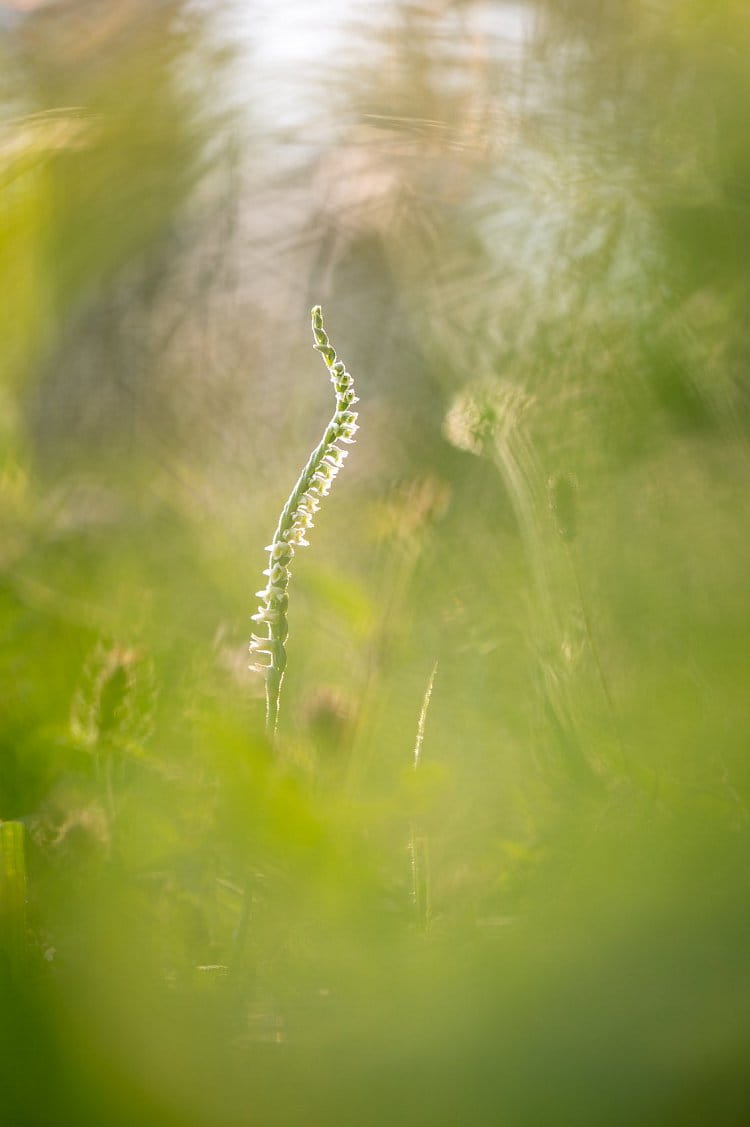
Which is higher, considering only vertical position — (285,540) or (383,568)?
(285,540)

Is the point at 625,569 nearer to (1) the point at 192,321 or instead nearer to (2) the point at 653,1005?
(2) the point at 653,1005

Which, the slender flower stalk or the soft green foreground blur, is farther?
the slender flower stalk

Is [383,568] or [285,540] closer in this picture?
[285,540]

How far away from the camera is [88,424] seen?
89 centimetres

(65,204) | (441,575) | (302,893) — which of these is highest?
(65,204)

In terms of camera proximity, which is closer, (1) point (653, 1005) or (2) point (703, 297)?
(1) point (653, 1005)

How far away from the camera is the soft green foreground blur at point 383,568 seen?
0.20 meters

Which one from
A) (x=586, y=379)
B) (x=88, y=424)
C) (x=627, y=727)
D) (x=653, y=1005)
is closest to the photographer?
(x=653, y=1005)

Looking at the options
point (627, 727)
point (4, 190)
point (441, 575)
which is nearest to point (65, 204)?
point (4, 190)

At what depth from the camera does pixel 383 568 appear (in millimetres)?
582

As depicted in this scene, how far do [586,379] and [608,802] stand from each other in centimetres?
41

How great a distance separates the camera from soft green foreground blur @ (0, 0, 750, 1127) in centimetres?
20

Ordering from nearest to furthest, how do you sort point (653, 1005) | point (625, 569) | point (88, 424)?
point (653, 1005), point (625, 569), point (88, 424)

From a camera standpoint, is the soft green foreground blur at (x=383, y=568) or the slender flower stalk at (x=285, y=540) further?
the slender flower stalk at (x=285, y=540)
